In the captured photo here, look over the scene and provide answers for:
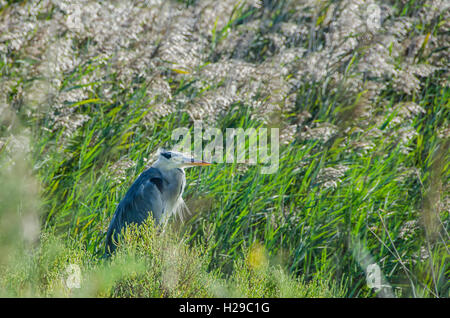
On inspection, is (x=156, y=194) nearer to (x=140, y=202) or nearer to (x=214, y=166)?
(x=140, y=202)

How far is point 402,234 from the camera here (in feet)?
9.75

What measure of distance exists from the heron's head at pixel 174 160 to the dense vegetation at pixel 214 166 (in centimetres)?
16

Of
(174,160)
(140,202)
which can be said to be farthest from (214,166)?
(140,202)

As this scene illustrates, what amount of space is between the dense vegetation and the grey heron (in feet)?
0.32

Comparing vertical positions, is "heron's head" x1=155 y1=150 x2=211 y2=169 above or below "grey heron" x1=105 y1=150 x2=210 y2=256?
above

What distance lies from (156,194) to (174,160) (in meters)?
0.30

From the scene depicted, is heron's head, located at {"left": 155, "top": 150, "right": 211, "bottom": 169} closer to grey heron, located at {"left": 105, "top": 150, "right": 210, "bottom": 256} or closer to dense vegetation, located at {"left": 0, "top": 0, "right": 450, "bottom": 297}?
grey heron, located at {"left": 105, "top": 150, "right": 210, "bottom": 256}

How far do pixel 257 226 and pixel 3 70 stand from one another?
2.09 metres

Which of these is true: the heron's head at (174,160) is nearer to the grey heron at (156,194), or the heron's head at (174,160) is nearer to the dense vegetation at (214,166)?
the grey heron at (156,194)

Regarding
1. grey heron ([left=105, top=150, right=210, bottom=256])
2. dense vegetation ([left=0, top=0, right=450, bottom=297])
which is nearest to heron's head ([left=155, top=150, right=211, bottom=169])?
grey heron ([left=105, top=150, right=210, bottom=256])

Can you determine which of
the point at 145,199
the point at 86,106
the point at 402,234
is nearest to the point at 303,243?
the point at 402,234

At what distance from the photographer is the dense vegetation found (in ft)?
7.98

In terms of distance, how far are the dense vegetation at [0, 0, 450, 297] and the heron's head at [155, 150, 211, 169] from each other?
6.3 inches

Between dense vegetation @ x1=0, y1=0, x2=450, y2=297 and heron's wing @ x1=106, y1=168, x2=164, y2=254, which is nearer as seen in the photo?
dense vegetation @ x1=0, y1=0, x2=450, y2=297
